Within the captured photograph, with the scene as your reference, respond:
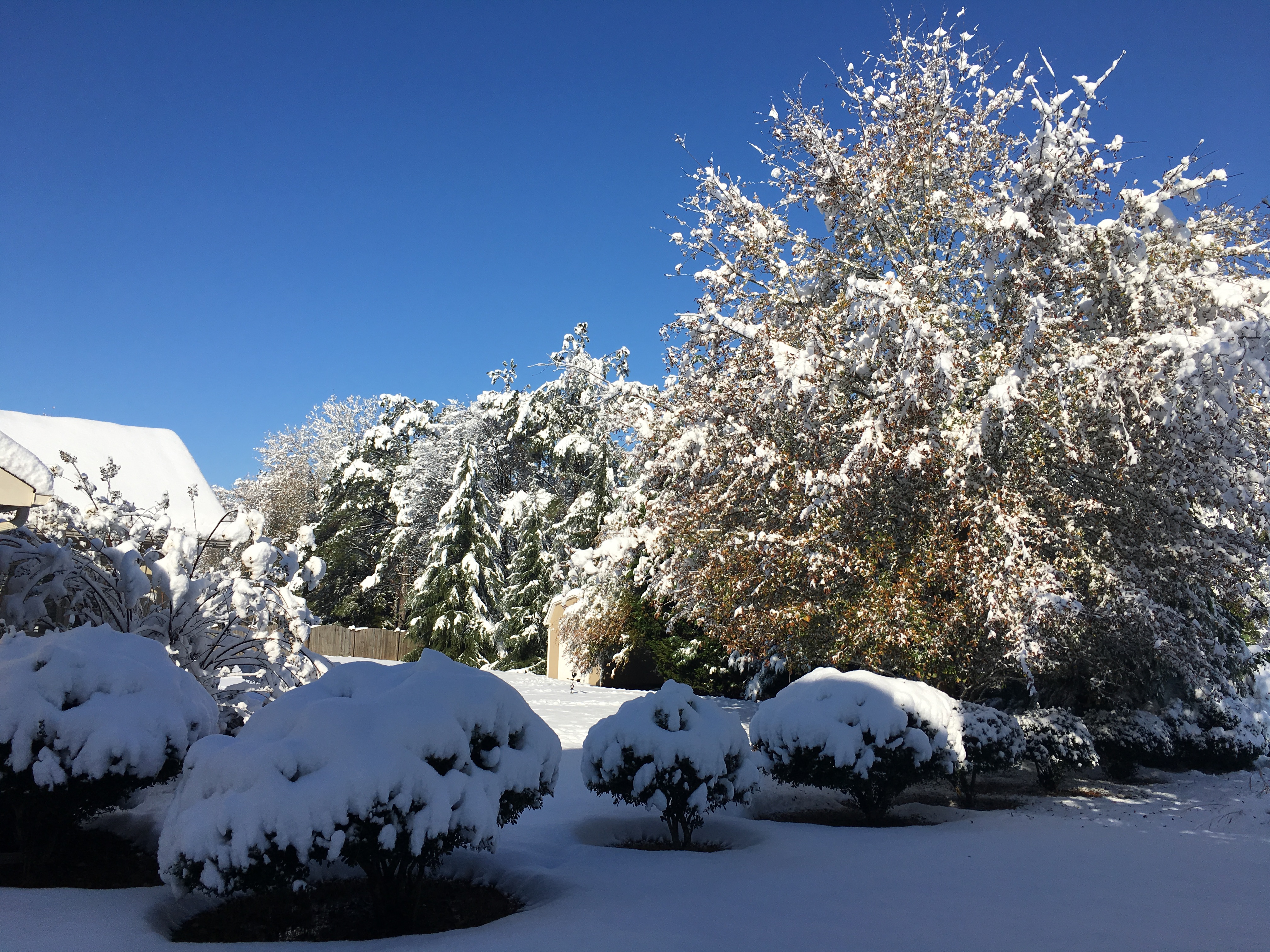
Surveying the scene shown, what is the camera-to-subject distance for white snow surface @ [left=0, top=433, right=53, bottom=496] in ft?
22.8

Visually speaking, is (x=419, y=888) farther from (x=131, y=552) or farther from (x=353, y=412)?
(x=353, y=412)

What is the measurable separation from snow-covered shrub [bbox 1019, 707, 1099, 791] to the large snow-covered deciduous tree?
0.48m

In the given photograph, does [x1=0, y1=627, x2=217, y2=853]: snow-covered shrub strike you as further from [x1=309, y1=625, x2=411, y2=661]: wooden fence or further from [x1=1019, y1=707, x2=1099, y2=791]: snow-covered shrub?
[x1=309, y1=625, x2=411, y2=661]: wooden fence

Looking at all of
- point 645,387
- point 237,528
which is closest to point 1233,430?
point 645,387

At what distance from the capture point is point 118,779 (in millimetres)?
4684

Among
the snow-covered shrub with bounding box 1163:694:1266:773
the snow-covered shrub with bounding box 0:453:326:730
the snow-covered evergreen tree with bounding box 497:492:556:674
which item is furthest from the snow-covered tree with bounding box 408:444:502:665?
the snow-covered shrub with bounding box 1163:694:1266:773

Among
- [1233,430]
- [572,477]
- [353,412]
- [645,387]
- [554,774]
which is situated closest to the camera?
[554,774]

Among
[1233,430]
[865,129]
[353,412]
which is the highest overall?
[353,412]

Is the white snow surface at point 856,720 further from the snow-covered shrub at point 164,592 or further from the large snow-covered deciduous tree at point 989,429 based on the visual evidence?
the snow-covered shrub at point 164,592

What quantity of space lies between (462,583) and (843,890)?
2158 cm

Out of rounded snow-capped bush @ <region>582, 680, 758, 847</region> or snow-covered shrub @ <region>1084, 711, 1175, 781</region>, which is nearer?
rounded snow-capped bush @ <region>582, 680, 758, 847</region>

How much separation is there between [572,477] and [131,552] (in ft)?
75.3

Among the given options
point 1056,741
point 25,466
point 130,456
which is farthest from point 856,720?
point 130,456

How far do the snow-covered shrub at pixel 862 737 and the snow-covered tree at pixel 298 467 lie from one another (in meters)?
35.3
